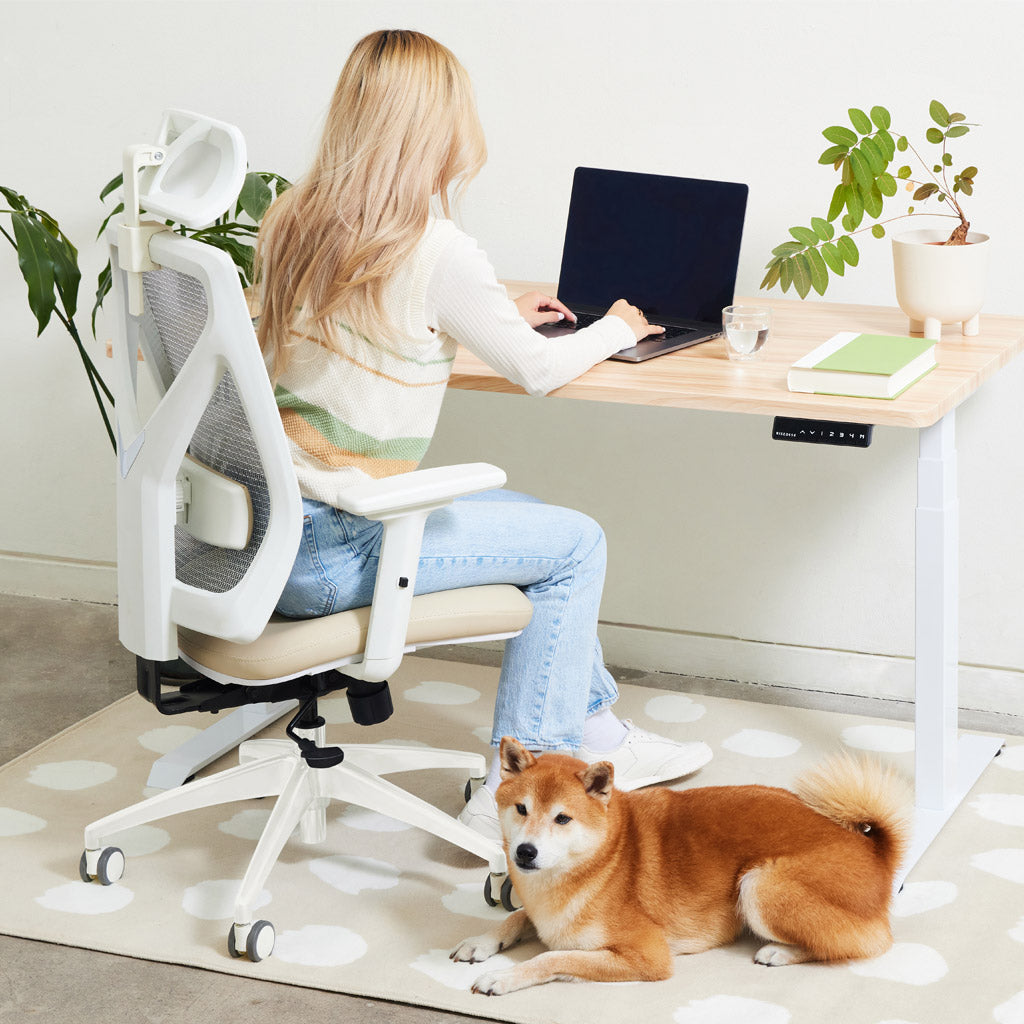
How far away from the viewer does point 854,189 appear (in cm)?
252

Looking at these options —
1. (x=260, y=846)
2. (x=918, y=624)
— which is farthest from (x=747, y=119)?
(x=260, y=846)

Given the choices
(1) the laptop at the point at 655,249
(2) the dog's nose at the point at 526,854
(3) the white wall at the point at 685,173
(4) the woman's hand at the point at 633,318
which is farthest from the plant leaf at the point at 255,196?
(2) the dog's nose at the point at 526,854

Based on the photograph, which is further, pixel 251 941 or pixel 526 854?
pixel 251 941

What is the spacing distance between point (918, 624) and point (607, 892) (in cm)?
74

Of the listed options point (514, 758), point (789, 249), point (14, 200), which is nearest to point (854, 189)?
point (789, 249)

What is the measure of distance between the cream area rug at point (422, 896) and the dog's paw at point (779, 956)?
0.01m

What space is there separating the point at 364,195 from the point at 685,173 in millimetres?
1121

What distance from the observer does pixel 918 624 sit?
2303 millimetres

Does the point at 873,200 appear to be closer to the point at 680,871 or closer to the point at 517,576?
the point at 517,576

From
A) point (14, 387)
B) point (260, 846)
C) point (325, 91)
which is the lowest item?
point (260, 846)

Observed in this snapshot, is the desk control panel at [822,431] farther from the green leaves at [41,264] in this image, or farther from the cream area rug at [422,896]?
the green leaves at [41,264]

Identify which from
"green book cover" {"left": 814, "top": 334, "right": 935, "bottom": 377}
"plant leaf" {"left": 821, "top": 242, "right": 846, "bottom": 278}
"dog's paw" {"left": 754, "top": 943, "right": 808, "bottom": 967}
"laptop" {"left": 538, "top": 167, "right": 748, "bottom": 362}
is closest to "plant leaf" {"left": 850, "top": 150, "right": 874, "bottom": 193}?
"plant leaf" {"left": 821, "top": 242, "right": 846, "bottom": 278}

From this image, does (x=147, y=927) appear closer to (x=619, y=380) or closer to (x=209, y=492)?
(x=209, y=492)

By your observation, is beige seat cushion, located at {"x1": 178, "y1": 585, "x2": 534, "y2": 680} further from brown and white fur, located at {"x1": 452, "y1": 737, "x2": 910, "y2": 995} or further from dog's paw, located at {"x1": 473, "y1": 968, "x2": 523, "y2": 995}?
dog's paw, located at {"x1": 473, "y1": 968, "x2": 523, "y2": 995}
